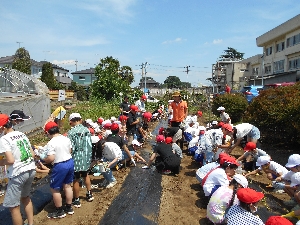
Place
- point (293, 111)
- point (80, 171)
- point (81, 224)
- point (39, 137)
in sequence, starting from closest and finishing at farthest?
point (81, 224) < point (80, 171) < point (293, 111) < point (39, 137)

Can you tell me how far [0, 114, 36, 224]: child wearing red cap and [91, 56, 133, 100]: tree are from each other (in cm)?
1764

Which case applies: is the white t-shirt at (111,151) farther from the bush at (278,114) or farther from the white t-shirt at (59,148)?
the bush at (278,114)

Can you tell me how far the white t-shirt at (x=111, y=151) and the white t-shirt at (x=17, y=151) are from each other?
2.27m

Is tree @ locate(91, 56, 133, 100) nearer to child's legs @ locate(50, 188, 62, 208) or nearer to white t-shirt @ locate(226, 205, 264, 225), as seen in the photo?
child's legs @ locate(50, 188, 62, 208)

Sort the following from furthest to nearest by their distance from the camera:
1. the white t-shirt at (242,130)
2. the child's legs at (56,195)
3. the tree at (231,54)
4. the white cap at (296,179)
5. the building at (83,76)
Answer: the tree at (231,54) < the building at (83,76) < the white t-shirt at (242,130) < the white cap at (296,179) < the child's legs at (56,195)

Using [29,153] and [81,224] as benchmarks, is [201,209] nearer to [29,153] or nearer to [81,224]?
[81,224]

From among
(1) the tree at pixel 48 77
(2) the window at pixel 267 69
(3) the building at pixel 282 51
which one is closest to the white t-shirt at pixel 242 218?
(3) the building at pixel 282 51

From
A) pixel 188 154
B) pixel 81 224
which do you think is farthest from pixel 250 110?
pixel 81 224

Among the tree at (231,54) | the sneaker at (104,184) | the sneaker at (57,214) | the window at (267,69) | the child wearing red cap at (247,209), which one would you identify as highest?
the tree at (231,54)

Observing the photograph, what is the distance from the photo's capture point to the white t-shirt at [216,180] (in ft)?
14.9

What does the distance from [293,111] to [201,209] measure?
5.14 metres

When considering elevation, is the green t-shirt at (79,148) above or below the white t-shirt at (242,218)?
above

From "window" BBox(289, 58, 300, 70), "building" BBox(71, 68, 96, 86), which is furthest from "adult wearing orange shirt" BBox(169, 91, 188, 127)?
"building" BBox(71, 68, 96, 86)

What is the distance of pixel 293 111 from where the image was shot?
839cm
